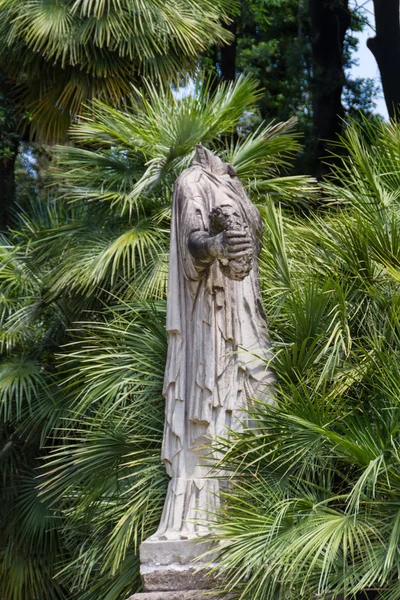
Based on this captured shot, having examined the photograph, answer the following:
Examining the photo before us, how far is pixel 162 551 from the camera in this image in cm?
574

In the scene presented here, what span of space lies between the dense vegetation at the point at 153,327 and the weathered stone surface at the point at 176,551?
0.15m

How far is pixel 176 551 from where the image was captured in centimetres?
572

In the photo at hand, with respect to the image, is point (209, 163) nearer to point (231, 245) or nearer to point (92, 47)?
point (231, 245)

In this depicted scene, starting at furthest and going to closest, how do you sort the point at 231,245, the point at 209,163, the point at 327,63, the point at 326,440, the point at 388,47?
1. the point at 327,63
2. the point at 388,47
3. the point at 209,163
4. the point at 326,440
5. the point at 231,245


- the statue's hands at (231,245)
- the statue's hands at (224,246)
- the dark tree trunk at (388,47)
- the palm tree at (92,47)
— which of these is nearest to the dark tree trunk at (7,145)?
the palm tree at (92,47)

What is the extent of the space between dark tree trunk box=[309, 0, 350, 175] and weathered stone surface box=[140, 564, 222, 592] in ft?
31.4

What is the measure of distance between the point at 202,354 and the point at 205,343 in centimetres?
6

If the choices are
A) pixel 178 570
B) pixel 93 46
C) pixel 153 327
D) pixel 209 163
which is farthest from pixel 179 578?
pixel 93 46

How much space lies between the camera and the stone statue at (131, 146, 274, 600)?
231 inches

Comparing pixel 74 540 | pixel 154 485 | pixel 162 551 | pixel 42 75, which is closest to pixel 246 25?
pixel 42 75

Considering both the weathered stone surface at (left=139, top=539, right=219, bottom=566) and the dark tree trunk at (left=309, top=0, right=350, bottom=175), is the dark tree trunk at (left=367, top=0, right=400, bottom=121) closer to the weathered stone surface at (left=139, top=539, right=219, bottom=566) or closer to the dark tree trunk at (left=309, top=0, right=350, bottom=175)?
the dark tree trunk at (left=309, top=0, right=350, bottom=175)

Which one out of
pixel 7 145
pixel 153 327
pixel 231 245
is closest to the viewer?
pixel 231 245

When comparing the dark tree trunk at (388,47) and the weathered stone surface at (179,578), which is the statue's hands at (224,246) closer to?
the weathered stone surface at (179,578)

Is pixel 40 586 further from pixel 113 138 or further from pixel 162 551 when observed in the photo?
pixel 162 551
